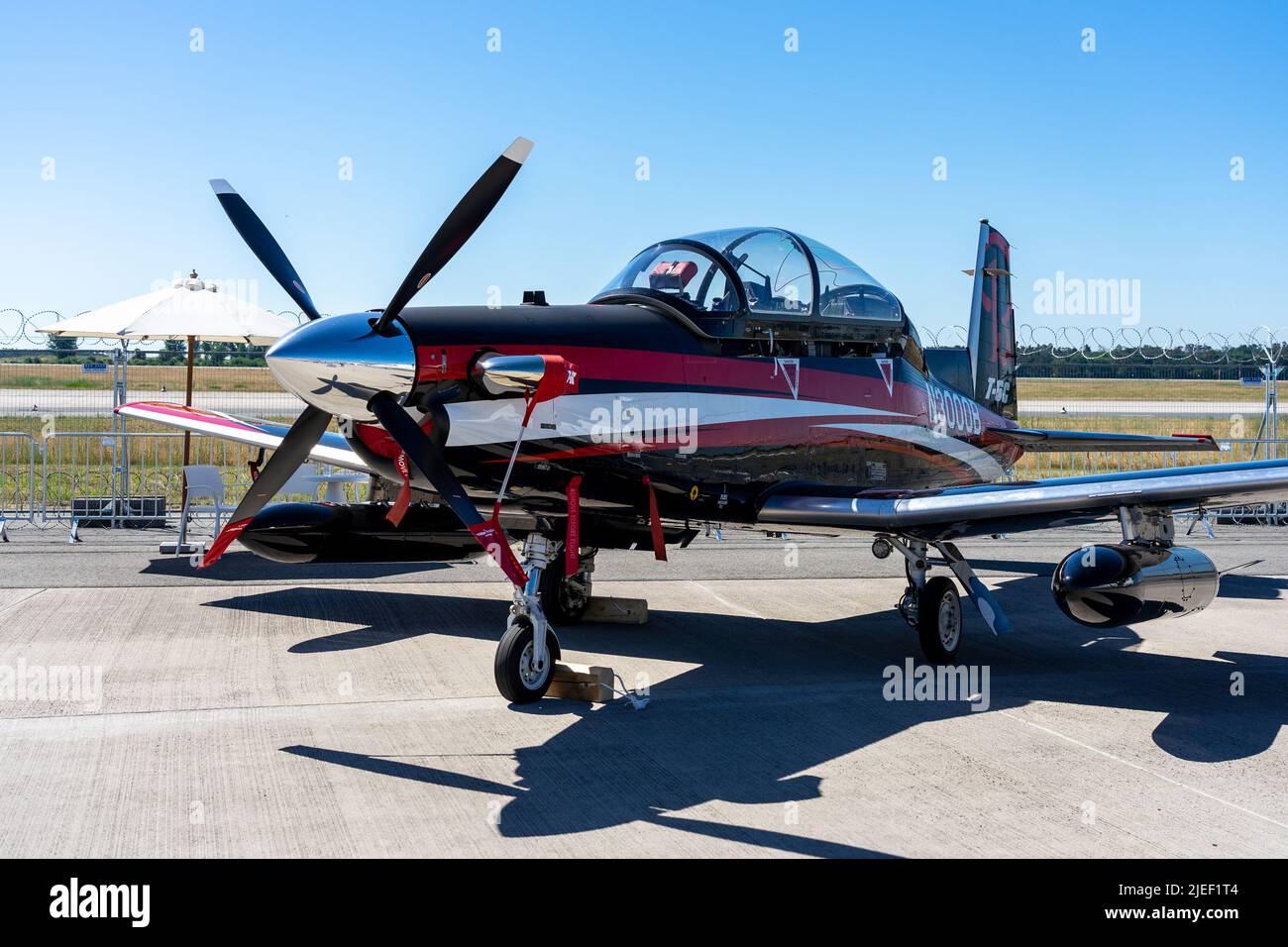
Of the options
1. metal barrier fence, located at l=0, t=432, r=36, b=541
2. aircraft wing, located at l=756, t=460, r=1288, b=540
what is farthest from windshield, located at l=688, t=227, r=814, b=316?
metal barrier fence, located at l=0, t=432, r=36, b=541

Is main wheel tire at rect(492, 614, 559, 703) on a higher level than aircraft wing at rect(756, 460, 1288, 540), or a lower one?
lower

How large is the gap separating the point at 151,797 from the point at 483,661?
3.32 meters

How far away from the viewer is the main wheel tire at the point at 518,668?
22.4 feet

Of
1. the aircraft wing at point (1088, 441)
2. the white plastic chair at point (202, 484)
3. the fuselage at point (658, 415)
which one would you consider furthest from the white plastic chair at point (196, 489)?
the aircraft wing at point (1088, 441)

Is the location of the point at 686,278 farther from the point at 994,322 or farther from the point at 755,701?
the point at 994,322

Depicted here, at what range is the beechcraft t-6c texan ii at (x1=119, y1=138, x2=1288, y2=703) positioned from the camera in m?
6.55

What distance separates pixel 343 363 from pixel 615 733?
2.60 metres

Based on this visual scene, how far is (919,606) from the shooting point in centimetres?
869

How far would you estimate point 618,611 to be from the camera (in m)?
10.0

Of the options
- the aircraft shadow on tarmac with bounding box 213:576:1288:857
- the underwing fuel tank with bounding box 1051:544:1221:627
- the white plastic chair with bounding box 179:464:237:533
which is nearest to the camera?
the aircraft shadow on tarmac with bounding box 213:576:1288:857

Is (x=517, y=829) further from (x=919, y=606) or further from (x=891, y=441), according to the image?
(x=891, y=441)

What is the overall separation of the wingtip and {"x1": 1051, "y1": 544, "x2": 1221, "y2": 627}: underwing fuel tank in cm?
437

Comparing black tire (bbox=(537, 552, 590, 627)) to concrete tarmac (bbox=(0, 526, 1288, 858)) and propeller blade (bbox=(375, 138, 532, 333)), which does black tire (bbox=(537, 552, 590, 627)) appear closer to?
concrete tarmac (bbox=(0, 526, 1288, 858))
